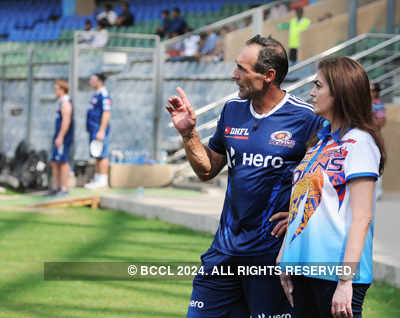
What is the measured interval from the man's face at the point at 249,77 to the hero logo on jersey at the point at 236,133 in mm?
146

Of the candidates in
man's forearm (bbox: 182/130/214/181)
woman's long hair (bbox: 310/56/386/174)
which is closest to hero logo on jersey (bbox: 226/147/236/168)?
man's forearm (bbox: 182/130/214/181)

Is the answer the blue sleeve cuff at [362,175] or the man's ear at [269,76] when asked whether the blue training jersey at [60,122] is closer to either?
the man's ear at [269,76]

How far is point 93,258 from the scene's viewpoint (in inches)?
293

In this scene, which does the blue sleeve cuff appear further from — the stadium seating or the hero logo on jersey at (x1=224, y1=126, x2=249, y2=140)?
the stadium seating

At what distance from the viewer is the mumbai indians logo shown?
346 cm

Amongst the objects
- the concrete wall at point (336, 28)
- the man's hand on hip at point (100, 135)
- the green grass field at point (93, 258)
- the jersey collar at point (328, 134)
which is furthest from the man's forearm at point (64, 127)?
the jersey collar at point (328, 134)

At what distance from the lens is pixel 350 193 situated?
2.81 metres

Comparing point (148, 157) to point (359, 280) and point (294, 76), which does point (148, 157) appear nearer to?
point (294, 76)

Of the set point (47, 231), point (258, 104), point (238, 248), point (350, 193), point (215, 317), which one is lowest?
point (47, 231)

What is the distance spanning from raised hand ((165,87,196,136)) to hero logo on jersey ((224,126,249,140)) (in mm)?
174

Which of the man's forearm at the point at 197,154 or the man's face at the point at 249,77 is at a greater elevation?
the man's face at the point at 249,77

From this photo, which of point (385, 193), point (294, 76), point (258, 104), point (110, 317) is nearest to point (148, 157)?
point (294, 76)

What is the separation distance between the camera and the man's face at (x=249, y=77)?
3.51 meters

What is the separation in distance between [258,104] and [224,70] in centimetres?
1191
